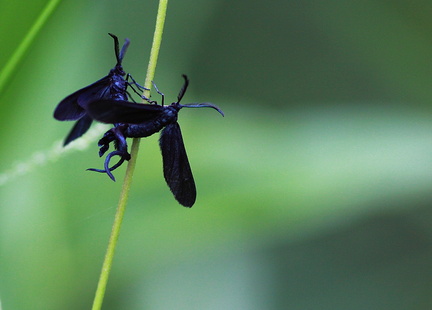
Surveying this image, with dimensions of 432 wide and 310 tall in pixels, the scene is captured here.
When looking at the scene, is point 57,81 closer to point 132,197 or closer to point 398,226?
point 132,197

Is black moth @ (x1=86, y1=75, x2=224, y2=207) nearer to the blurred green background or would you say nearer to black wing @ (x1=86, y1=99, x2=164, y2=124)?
black wing @ (x1=86, y1=99, x2=164, y2=124)

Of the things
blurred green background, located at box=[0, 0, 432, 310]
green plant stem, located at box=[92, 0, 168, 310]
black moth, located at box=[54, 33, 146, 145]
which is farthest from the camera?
blurred green background, located at box=[0, 0, 432, 310]

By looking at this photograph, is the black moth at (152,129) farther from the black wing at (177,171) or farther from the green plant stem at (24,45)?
the green plant stem at (24,45)

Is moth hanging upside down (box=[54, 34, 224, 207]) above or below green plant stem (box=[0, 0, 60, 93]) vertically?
below

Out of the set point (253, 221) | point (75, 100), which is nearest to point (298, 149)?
point (253, 221)

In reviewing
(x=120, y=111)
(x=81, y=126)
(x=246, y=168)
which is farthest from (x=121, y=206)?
(x=246, y=168)

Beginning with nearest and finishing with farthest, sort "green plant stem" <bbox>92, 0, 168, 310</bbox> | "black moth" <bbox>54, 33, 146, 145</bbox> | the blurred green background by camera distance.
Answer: "green plant stem" <bbox>92, 0, 168, 310</bbox> < "black moth" <bbox>54, 33, 146, 145</bbox> < the blurred green background

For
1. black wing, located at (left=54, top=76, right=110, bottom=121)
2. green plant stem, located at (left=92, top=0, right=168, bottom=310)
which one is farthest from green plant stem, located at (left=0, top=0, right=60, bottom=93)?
green plant stem, located at (left=92, top=0, right=168, bottom=310)

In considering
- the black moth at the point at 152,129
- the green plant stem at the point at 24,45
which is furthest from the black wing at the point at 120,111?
the green plant stem at the point at 24,45
